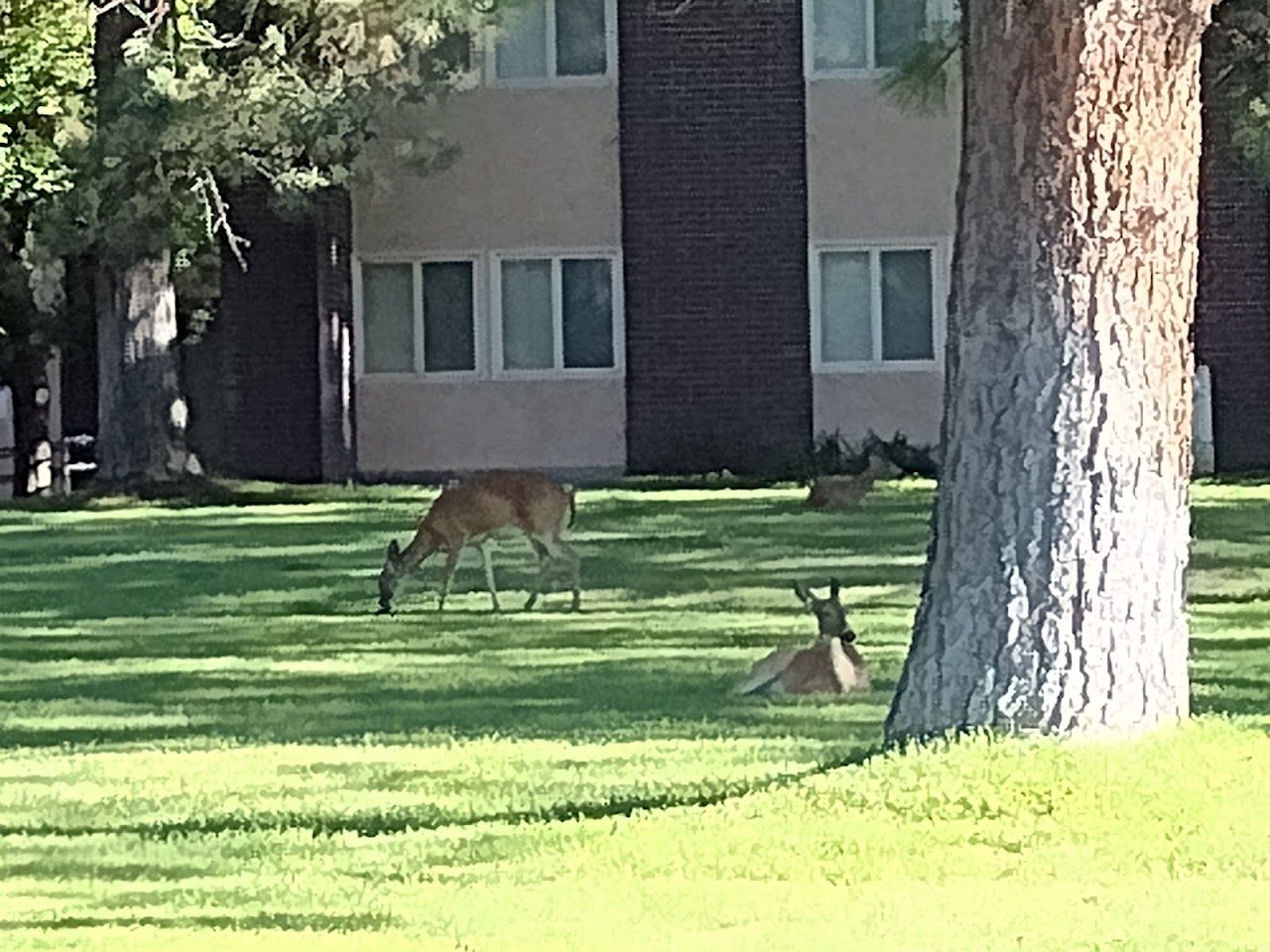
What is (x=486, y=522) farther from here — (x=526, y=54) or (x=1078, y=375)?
(x=526, y=54)

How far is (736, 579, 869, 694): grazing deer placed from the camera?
46.1 ft

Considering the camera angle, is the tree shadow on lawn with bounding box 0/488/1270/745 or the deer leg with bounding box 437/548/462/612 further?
the deer leg with bounding box 437/548/462/612

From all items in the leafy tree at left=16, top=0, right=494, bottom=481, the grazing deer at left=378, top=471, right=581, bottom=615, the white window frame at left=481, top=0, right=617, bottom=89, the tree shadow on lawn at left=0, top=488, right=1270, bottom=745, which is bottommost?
the tree shadow on lawn at left=0, top=488, right=1270, bottom=745

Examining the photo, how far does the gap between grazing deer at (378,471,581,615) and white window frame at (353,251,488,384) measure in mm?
16238

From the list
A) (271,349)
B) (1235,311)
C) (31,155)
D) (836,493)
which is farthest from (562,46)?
(836,493)

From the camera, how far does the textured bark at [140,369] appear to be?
32.2m

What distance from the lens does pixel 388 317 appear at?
3594cm

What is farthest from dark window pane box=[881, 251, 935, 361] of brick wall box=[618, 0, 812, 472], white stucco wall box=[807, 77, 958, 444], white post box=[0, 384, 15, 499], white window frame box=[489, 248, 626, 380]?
white post box=[0, 384, 15, 499]

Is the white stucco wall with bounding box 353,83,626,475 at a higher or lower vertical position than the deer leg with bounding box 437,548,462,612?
higher

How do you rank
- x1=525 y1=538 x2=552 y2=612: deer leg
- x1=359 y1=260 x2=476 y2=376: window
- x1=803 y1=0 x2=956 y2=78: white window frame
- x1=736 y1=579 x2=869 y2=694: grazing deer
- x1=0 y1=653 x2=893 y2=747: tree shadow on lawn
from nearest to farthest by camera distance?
x1=0 y1=653 x2=893 y2=747: tree shadow on lawn < x1=736 y1=579 x2=869 y2=694: grazing deer < x1=525 y1=538 x2=552 y2=612: deer leg < x1=803 y1=0 x2=956 y2=78: white window frame < x1=359 y1=260 x2=476 y2=376: window

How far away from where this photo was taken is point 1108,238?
10.5 metres

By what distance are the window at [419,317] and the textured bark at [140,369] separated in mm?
3526

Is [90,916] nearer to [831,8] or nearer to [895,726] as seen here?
[895,726]

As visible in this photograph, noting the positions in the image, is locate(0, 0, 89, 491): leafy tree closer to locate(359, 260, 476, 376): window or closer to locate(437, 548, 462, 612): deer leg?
locate(359, 260, 476, 376): window
